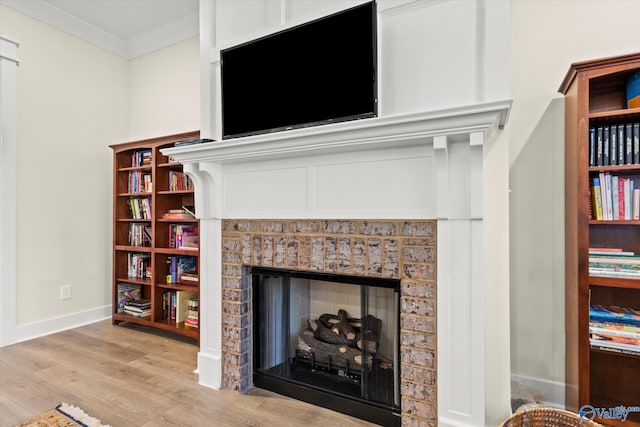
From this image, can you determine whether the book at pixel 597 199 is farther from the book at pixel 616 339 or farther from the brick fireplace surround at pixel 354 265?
the brick fireplace surround at pixel 354 265

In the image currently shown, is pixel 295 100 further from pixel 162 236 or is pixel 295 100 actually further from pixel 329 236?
pixel 162 236

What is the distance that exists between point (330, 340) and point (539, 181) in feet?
5.12

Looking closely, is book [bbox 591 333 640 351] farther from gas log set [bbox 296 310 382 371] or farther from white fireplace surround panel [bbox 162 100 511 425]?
gas log set [bbox 296 310 382 371]

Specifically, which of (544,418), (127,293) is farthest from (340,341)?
(127,293)

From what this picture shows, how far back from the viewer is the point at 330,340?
6.76 ft

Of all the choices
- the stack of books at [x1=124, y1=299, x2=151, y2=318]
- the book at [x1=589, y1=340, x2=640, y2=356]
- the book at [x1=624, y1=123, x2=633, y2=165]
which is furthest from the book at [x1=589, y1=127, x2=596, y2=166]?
the stack of books at [x1=124, y1=299, x2=151, y2=318]

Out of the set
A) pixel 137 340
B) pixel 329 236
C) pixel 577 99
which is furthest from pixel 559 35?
pixel 137 340

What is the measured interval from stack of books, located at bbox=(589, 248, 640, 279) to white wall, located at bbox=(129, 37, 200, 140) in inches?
126

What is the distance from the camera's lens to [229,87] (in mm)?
2090

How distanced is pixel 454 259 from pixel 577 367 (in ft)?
2.94

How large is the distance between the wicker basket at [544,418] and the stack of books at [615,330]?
16.2 inches

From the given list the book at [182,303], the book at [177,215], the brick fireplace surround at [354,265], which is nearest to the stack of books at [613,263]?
the brick fireplace surround at [354,265]

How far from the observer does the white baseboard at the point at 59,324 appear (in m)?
2.88

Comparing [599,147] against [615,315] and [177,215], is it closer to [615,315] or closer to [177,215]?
[615,315]
